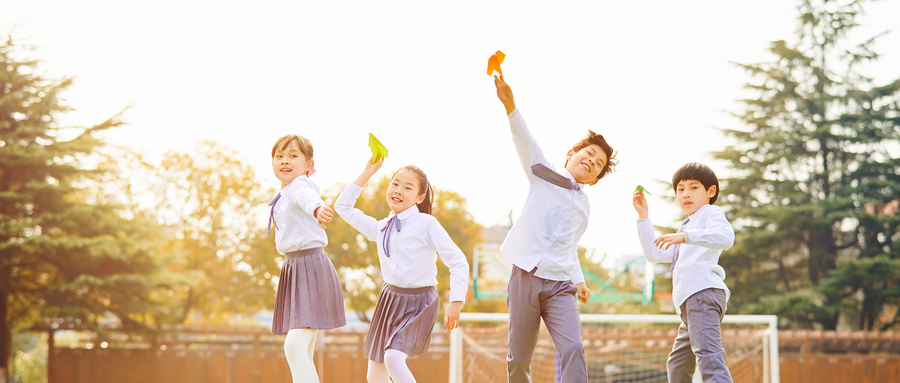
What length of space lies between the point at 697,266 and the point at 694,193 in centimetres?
39

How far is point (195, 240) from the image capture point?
1756 centimetres

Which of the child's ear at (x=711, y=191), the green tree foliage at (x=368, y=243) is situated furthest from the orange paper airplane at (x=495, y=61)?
the green tree foliage at (x=368, y=243)

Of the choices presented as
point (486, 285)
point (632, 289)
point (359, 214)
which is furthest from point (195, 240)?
point (359, 214)

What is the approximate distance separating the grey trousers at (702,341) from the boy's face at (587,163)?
0.82 metres

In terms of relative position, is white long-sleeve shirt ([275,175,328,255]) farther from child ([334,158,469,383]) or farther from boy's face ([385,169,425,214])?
boy's face ([385,169,425,214])

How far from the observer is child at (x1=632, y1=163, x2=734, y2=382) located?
3.66m

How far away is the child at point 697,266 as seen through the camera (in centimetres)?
366

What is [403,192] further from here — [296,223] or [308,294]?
[308,294]

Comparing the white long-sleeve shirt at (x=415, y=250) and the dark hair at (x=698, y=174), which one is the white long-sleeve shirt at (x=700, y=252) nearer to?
the dark hair at (x=698, y=174)

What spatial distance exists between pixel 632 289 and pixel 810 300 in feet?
16.8

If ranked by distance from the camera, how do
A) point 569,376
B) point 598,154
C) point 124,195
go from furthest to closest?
1. point 124,195
2. point 598,154
3. point 569,376

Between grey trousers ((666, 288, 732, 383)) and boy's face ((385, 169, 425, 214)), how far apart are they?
146 cm

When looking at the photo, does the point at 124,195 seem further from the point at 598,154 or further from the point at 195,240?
the point at 598,154

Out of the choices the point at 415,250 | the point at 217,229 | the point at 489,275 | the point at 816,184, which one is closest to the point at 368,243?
the point at 217,229
